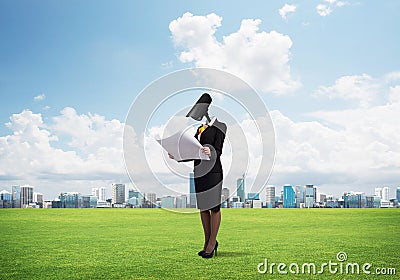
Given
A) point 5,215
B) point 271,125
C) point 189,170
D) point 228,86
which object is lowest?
point 5,215

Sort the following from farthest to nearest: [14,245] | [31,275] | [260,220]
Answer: [260,220] → [14,245] → [31,275]

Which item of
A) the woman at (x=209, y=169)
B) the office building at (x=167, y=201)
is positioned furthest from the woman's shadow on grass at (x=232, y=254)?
the office building at (x=167, y=201)

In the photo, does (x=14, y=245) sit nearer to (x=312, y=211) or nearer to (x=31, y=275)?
(x=31, y=275)

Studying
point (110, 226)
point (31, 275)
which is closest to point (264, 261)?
point (31, 275)

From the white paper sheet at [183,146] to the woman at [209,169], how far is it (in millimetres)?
97

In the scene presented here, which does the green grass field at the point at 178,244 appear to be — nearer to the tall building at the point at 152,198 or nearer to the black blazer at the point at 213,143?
the tall building at the point at 152,198

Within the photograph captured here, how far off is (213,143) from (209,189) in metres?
0.56

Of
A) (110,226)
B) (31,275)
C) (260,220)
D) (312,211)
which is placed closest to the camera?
(31,275)

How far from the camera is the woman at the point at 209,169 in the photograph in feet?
19.7

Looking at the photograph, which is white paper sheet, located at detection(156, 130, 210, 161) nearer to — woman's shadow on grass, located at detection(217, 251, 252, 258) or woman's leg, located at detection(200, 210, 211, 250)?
woman's leg, located at detection(200, 210, 211, 250)

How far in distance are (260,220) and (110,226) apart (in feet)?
12.1

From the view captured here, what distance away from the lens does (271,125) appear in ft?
19.3

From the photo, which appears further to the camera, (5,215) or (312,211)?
(312,211)

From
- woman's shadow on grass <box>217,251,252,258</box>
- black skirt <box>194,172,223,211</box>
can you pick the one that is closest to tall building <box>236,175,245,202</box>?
black skirt <box>194,172,223,211</box>
